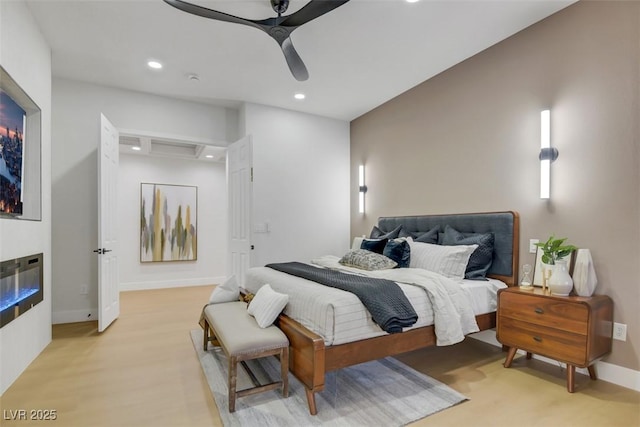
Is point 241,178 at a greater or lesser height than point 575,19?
lesser

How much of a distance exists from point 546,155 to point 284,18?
240cm

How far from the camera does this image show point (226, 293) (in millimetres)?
3229

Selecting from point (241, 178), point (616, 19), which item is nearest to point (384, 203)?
point (241, 178)

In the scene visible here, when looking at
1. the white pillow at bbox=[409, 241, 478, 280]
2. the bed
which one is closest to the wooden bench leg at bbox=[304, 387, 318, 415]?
the bed

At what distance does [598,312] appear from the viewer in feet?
7.66

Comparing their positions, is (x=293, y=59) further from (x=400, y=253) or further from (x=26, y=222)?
(x=26, y=222)

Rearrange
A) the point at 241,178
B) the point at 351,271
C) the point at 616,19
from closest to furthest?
the point at 616,19 < the point at 351,271 < the point at 241,178

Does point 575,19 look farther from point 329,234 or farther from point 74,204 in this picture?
point 74,204

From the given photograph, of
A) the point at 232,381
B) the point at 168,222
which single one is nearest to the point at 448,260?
the point at 232,381

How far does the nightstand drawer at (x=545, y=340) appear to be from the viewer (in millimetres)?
2295

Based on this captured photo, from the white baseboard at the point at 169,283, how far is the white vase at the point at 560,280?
5.80 m

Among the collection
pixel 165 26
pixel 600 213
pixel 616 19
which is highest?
pixel 165 26

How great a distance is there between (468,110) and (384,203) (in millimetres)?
1712

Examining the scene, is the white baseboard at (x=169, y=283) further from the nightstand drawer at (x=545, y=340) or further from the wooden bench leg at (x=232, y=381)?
the nightstand drawer at (x=545, y=340)
